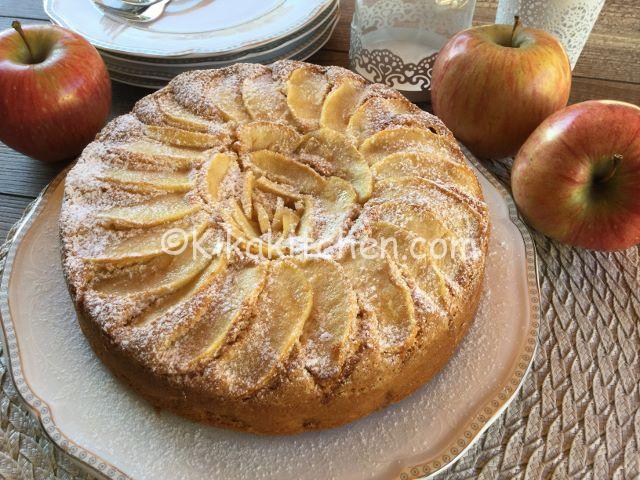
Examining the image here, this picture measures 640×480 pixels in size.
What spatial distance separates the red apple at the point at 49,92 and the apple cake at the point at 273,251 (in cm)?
31

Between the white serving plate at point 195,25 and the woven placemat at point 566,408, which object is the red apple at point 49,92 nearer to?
the white serving plate at point 195,25

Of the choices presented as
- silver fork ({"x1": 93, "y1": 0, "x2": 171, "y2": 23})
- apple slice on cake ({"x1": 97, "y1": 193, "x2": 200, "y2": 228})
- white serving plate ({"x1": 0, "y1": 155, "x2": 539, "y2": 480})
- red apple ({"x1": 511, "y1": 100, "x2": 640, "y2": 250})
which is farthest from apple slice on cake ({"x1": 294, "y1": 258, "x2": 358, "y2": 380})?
silver fork ({"x1": 93, "y1": 0, "x2": 171, "y2": 23})

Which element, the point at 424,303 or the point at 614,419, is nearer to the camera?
the point at 424,303

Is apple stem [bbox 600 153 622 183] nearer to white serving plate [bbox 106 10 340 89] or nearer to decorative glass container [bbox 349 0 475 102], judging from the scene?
decorative glass container [bbox 349 0 475 102]

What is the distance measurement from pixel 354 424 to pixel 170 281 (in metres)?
0.52

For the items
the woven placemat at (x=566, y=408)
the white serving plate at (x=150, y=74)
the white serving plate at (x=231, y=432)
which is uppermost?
the white serving plate at (x=150, y=74)

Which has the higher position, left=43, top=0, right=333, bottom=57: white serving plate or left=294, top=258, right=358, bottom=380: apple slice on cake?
left=43, top=0, right=333, bottom=57: white serving plate

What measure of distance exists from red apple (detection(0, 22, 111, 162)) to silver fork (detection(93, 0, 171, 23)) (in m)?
0.36

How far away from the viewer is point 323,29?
2.26 metres

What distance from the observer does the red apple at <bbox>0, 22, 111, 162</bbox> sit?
5.50ft

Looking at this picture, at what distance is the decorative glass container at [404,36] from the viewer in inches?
83.0

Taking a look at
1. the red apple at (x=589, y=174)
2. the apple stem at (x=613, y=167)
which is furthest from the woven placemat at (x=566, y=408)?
the apple stem at (x=613, y=167)

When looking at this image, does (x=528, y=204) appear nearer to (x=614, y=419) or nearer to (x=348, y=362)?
(x=614, y=419)

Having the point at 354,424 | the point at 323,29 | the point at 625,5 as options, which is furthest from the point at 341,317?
the point at 625,5
